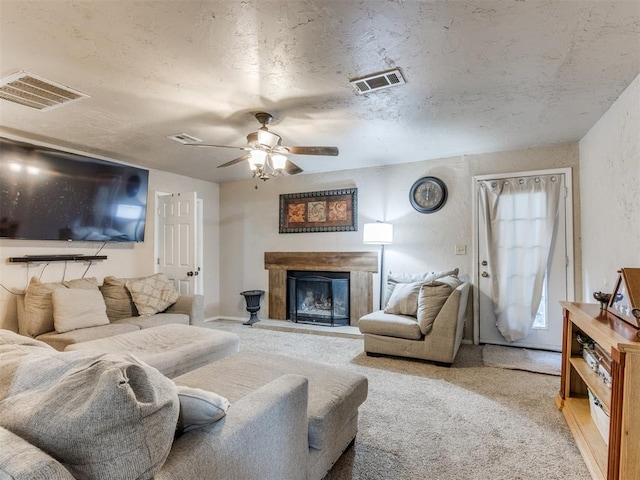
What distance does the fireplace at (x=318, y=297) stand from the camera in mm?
4801

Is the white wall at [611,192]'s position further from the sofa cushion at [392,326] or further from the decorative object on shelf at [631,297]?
the sofa cushion at [392,326]

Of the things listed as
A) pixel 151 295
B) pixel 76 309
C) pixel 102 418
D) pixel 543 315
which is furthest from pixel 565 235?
pixel 76 309

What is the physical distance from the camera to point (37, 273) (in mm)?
3537

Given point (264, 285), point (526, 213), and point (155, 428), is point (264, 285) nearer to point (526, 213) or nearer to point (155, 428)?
point (526, 213)

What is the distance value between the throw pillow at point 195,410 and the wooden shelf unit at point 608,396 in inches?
65.6

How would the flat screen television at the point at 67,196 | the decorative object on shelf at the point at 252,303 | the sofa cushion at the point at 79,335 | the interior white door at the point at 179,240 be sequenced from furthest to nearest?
the decorative object on shelf at the point at 252,303
the interior white door at the point at 179,240
the flat screen television at the point at 67,196
the sofa cushion at the point at 79,335

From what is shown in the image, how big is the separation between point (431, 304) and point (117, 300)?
11.1 ft

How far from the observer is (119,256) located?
4.31m

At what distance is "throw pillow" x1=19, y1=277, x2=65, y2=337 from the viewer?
3.09 meters

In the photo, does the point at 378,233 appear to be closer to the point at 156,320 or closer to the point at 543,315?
the point at 543,315

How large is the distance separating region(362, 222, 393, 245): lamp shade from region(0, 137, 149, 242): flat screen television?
2.91 metres

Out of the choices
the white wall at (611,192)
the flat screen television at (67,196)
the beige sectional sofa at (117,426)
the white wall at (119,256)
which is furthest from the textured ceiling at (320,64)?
the beige sectional sofa at (117,426)

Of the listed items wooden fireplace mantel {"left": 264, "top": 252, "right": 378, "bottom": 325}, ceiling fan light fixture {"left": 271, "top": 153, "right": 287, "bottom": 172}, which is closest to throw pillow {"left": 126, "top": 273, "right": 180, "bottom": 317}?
wooden fireplace mantel {"left": 264, "top": 252, "right": 378, "bottom": 325}

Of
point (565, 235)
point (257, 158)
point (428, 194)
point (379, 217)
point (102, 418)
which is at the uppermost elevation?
point (257, 158)
